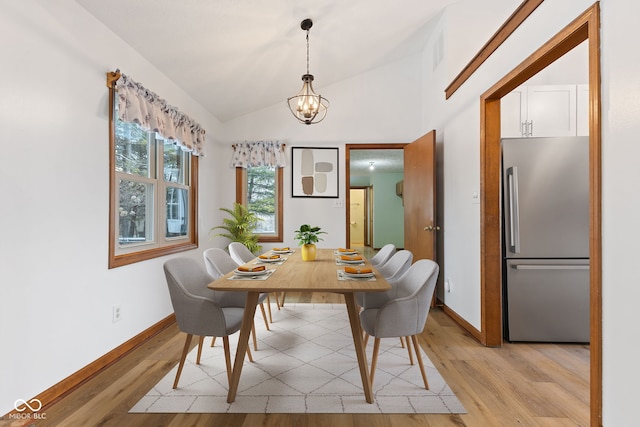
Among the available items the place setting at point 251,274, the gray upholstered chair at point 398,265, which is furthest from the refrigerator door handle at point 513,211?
the place setting at point 251,274

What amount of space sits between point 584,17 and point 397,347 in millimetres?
2414

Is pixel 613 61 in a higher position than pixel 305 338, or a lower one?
higher

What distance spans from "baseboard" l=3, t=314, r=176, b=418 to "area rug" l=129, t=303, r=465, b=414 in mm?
502

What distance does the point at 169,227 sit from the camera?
11.2ft

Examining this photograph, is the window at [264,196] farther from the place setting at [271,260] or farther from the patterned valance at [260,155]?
the place setting at [271,260]

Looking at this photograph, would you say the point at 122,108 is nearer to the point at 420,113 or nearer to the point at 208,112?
the point at 208,112

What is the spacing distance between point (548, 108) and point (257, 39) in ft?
8.93

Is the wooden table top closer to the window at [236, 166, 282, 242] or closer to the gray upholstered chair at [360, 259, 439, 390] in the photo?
the gray upholstered chair at [360, 259, 439, 390]

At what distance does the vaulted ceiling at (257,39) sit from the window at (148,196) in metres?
0.61

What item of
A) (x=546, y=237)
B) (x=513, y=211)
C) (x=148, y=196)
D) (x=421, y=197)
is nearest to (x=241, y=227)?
(x=148, y=196)

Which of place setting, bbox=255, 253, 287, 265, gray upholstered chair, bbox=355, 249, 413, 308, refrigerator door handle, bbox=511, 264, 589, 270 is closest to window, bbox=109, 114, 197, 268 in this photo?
place setting, bbox=255, 253, 287, 265

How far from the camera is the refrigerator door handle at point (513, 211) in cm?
266

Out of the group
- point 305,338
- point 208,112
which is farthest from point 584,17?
point 208,112

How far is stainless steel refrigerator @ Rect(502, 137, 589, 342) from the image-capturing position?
2.66 metres
